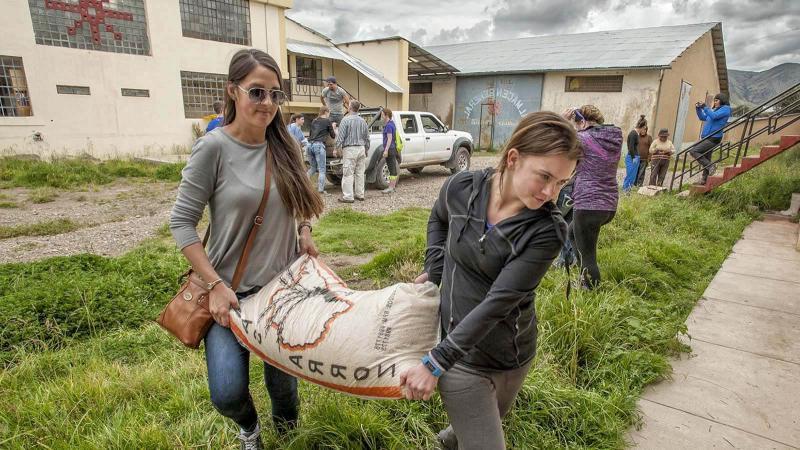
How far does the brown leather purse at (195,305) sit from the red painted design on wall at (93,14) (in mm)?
13700

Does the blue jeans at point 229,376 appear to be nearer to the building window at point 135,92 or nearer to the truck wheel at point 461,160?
the truck wheel at point 461,160

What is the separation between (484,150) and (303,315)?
19.6 m

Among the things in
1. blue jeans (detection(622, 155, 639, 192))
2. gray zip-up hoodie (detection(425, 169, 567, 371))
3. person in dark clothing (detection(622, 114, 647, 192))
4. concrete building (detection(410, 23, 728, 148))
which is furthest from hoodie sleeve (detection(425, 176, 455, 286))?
concrete building (detection(410, 23, 728, 148))

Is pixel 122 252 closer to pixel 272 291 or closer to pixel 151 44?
pixel 272 291

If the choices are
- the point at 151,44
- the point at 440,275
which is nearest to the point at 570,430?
the point at 440,275

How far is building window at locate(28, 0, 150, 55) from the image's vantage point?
11.6m

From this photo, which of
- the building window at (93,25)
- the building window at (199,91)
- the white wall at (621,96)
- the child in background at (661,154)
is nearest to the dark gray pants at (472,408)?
the child in background at (661,154)

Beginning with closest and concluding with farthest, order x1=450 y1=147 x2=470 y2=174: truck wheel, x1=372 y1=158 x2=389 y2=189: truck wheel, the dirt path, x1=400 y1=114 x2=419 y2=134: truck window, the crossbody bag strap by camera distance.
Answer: the crossbody bag strap → the dirt path → x1=372 y1=158 x2=389 y2=189: truck wheel → x1=400 y1=114 x2=419 y2=134: truck window → x1=450 y1=147 x2=470 y2=174: truck wheel

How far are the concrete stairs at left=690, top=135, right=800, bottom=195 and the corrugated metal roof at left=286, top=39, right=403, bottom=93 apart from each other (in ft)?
42.4

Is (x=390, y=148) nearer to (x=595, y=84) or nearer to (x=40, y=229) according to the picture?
(x=40, y=229)

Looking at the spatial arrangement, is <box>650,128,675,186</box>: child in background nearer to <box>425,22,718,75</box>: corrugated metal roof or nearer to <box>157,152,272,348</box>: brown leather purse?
<box>425,22,718,75</box>: corrugated metal roof

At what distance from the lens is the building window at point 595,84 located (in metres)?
17.6

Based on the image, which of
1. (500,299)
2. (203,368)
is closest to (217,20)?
(203,368)

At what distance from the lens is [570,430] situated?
2602 mm
